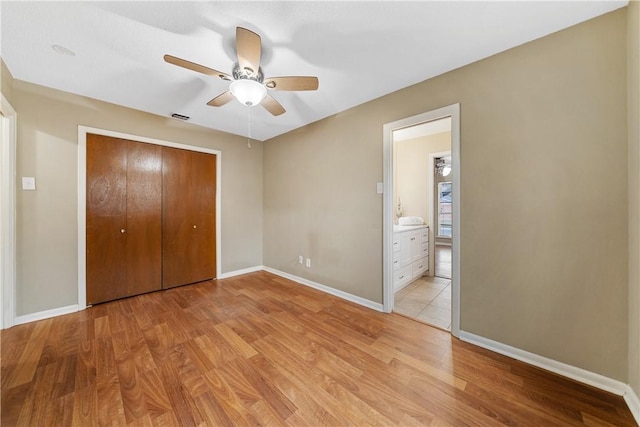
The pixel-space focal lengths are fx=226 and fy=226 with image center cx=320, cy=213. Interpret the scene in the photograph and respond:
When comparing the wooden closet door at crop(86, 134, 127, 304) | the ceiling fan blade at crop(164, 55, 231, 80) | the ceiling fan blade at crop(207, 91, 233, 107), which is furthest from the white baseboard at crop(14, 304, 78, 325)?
the ceiling fan blade at crop(164, 55, 231, 80)

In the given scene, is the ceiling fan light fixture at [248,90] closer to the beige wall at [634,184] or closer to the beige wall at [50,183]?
the beige wall at [50,183]

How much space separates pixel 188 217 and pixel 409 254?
11.2 ft

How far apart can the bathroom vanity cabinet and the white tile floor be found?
15cm

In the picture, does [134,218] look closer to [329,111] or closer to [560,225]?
[329,111]

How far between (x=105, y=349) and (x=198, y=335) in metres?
0.70

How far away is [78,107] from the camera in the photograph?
8.44 feet

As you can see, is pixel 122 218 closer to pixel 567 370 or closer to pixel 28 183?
Result: pixel 28 183

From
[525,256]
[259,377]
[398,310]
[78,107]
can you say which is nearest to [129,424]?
[259,377]

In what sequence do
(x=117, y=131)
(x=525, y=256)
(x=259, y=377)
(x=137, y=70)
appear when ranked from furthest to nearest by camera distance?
1. (x=117, y=131)
2. (x=137, y=70)
3. (x=525, y=256)
4. (x=259, y=377)

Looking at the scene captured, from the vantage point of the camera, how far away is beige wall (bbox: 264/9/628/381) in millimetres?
1443

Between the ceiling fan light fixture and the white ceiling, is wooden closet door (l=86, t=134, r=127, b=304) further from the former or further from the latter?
the ceiling fan light fixture

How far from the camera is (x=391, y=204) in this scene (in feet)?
8.43

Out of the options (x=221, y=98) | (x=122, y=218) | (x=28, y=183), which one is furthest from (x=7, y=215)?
(x=221, y=98)

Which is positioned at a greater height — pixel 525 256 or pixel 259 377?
pixel 525 256
